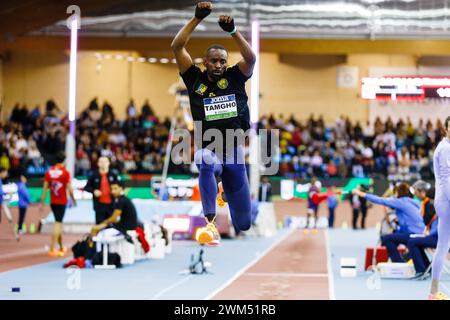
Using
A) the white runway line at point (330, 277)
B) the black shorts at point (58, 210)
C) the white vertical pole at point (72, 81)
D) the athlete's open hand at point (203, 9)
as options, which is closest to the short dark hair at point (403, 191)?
the white runway line at point (330, 277)

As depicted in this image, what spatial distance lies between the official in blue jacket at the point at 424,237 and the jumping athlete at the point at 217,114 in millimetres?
5749

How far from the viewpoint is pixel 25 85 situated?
110 feet

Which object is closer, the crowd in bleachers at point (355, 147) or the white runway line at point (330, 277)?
the white runway line at point (330, 277)

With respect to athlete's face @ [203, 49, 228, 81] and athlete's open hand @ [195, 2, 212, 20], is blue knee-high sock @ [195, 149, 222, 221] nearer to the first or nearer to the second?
athlete's face @ [203, 49, 228, 81]

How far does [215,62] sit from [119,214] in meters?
7.54

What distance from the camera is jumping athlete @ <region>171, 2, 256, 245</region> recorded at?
7148 millimetres

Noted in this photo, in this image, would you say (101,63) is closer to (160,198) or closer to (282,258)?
(160,198)

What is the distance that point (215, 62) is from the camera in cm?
712

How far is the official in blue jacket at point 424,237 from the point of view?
41.2 feet

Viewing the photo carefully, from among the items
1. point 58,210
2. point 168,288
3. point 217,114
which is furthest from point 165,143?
point 217,114

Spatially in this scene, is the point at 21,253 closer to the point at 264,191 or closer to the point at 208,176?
the point at 208,176

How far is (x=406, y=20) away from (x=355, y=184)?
4883 mm

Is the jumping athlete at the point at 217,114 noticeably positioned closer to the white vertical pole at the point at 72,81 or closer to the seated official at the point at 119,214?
the white vertical pole at the point at 72,81

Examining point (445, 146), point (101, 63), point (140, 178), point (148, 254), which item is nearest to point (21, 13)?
point (148, 254)
